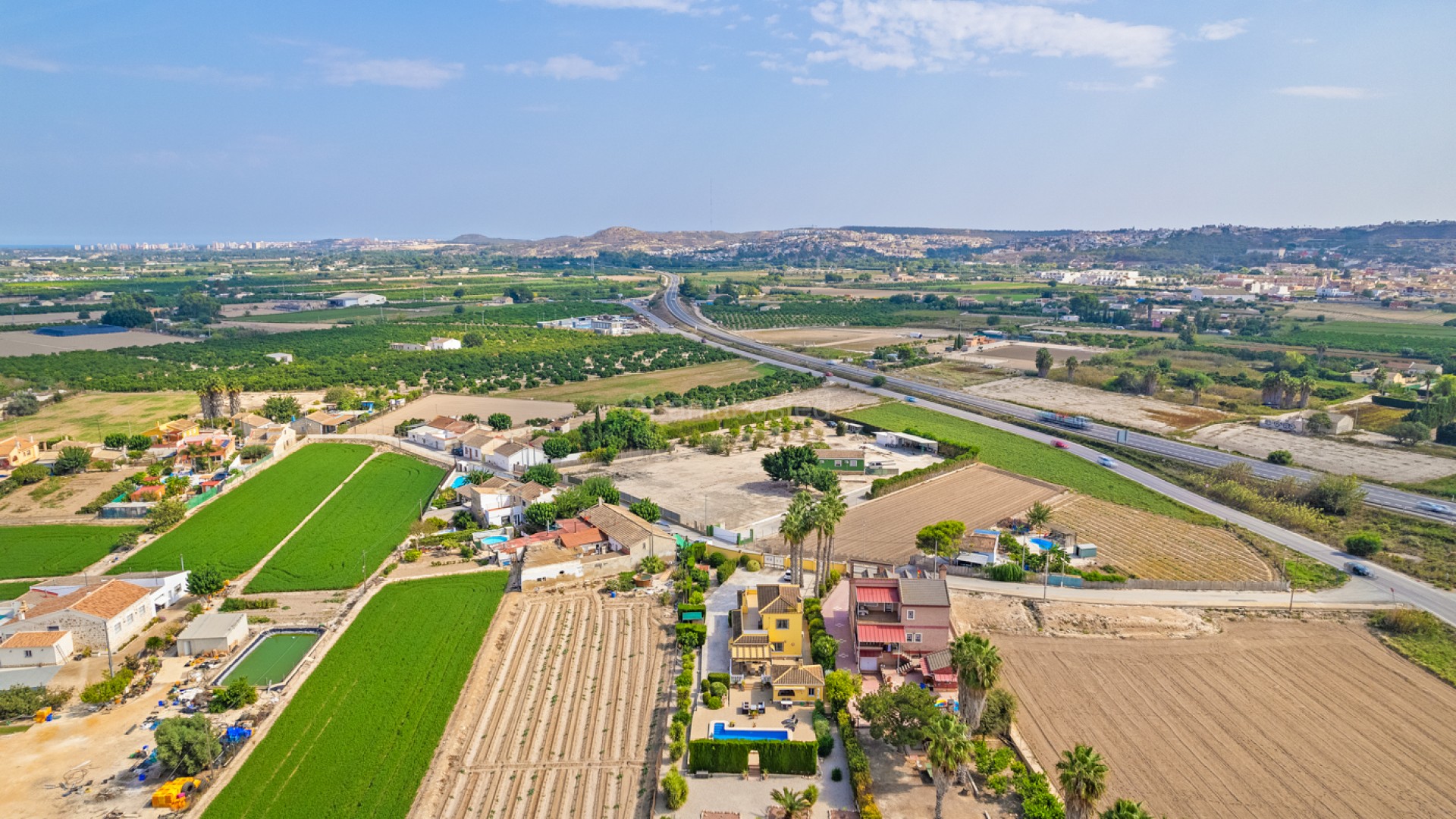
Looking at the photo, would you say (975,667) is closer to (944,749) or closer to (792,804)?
(944,749)

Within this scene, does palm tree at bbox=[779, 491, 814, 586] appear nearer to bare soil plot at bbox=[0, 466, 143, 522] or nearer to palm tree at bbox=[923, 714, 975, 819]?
palm tree at bbox=[923, 714, 975, 819]

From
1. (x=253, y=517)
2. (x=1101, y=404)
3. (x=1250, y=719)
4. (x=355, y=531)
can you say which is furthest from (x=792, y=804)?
(x=1101, y=404)

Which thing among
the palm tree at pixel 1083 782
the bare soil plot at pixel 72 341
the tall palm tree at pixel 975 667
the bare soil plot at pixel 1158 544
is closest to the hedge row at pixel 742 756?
the tall palm tree at pixel 975 667

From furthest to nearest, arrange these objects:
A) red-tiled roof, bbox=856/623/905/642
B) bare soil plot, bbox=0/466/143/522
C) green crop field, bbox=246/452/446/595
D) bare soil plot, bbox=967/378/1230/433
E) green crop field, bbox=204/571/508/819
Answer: bare soil plot, bbox=967/378/1230/433 → bare soil plot, bbox=0/466/143/522 → green crop field, bbox=246/452/446/595 → red-tiled roof, bbox=856/623/905/642 → green crop field, bbox=204/571/508/819

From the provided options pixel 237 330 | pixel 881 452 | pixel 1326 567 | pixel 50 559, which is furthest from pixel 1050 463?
pixel 237 330

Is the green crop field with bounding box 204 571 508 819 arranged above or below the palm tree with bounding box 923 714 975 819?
below

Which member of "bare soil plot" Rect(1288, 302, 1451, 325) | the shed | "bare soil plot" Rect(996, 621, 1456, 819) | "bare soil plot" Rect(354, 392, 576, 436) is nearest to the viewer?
"bare soil plot" Rect(996, 621, 1456, 819)

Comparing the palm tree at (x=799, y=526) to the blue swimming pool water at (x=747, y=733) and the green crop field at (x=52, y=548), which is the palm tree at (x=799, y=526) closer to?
the blue swimming pool water at (x=747, y=733)

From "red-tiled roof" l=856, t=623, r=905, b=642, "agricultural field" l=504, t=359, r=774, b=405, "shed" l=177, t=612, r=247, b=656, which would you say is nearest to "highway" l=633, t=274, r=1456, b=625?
"agricultural field" l=504, t=359, r=774, b=405
